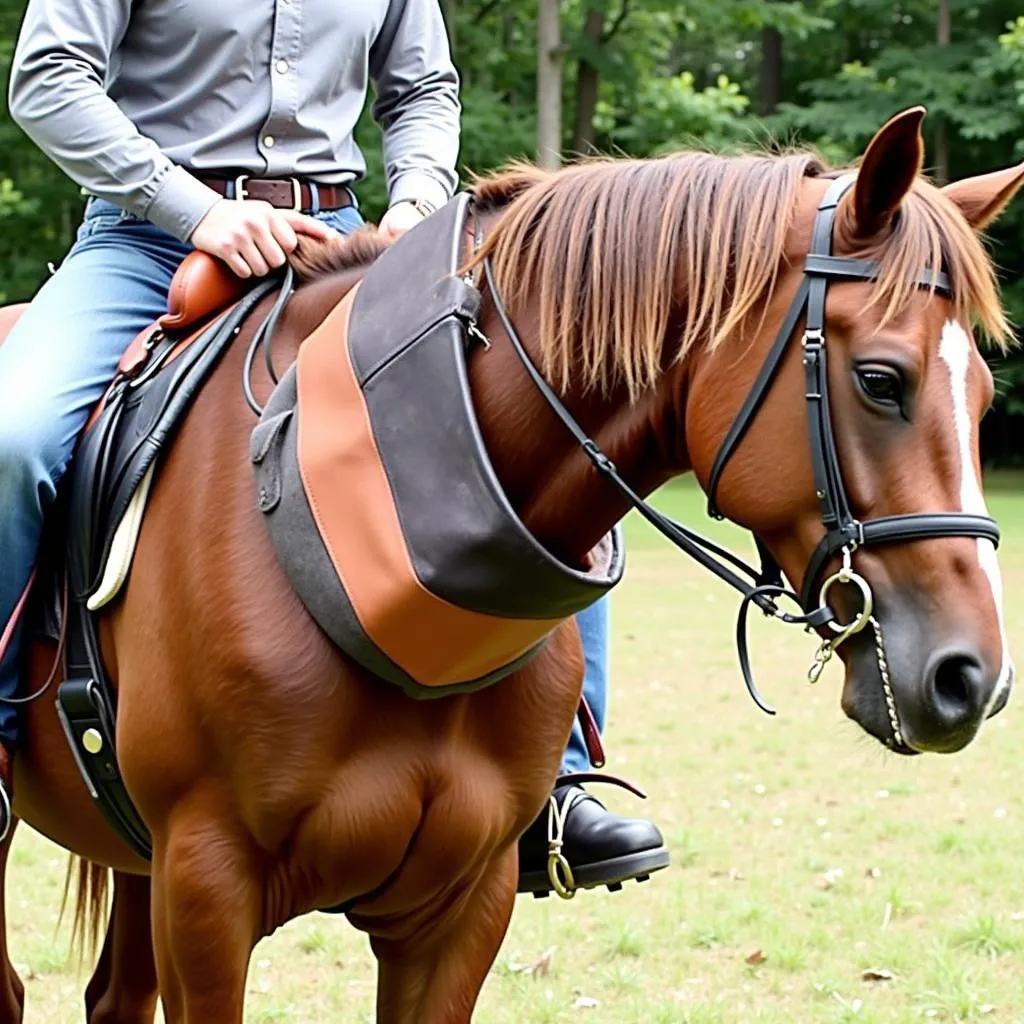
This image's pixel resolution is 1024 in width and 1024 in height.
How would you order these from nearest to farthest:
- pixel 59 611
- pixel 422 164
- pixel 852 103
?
pixel 59 611, pixel 422 164, pixel 852 103

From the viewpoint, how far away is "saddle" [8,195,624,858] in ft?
8.82

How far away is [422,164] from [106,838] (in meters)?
1.80

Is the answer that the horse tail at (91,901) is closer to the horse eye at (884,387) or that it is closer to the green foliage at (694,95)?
the horse eye at (884,387)

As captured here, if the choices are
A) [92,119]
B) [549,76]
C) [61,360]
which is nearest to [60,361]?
[61,360]

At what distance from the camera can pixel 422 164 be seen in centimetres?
405

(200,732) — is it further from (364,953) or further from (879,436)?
(364,953)

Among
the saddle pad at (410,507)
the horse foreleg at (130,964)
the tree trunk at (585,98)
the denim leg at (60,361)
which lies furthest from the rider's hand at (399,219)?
the tree trunk at (585,98)

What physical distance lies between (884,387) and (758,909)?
3959mm

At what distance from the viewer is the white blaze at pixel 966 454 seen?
7.61 feet

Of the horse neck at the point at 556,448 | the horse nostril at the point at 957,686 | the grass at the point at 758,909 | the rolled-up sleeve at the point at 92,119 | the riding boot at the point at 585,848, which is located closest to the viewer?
the horse nostril at the point at 957,686

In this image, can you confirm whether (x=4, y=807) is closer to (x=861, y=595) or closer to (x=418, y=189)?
(x=418, y=189)

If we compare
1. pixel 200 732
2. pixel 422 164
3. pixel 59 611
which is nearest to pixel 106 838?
pixel 59 611

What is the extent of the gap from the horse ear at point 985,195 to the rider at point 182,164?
127cm

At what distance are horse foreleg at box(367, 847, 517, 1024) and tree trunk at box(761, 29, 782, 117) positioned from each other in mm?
35659
